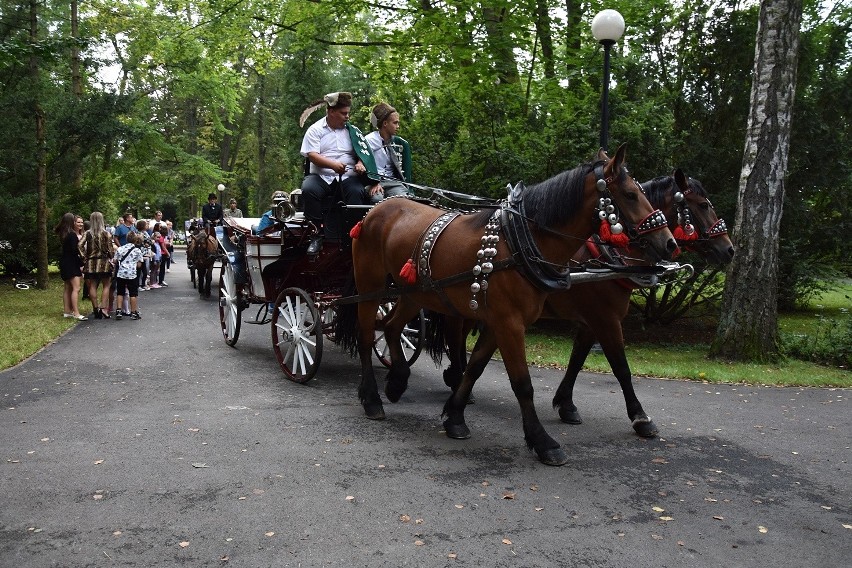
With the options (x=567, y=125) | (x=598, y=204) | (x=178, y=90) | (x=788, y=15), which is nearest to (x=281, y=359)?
(x=598, y=204)

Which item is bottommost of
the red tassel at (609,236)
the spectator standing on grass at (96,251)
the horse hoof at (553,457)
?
the horse hoof at (553,457)

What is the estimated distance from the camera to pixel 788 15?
9812 mm

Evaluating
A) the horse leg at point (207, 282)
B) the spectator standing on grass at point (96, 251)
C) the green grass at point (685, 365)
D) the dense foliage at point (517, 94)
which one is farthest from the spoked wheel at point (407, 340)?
the horse leg at point (207, 282)

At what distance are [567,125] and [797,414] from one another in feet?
20.6

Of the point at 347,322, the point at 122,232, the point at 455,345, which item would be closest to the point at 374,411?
the point at 455,345

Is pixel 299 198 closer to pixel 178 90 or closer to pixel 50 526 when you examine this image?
pixel 50 526

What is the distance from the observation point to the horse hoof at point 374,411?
640cm

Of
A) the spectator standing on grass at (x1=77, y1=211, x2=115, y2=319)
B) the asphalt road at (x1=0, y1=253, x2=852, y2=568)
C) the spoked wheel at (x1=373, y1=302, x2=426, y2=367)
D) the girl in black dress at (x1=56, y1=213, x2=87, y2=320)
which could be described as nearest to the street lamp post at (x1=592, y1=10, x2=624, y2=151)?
the spoked wheel at (x1=373, y1=302, x2=426, y2=367)

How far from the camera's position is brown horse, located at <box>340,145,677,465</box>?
511cm

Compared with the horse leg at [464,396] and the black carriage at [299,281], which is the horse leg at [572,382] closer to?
the horse leg at [464,396]

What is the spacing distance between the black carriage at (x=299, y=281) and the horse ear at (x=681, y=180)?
2.98m

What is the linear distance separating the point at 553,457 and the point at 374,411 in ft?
6.19

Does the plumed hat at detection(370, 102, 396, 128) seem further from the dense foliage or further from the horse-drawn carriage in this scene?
the dense foliage

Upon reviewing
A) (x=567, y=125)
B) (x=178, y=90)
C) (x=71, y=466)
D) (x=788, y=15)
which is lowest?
(x=71, y=466)
